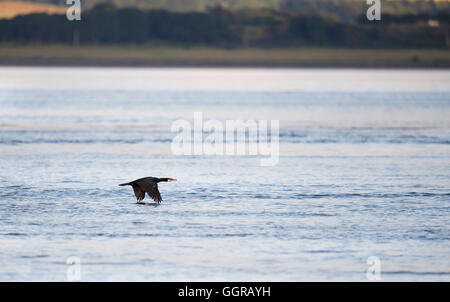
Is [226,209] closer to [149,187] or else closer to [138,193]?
[149,187]

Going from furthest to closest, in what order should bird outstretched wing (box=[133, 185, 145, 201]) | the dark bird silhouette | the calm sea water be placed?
1. bird outstretched wing (box=[133, 185, 145, 201])
2. the dark bird silhouette
3. the calm sea water

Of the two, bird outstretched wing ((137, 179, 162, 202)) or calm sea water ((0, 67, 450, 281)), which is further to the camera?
bird outstretched wing ((137, 179, 162, 202))

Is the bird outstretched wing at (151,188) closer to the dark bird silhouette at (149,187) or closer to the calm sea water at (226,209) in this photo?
the dark bird silhouette at (149,187)

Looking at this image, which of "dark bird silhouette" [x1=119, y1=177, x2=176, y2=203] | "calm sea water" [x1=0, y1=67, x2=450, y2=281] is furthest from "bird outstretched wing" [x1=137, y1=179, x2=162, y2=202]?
"calm sea water" [x1=0, y1=67, x2=450, y2=281]

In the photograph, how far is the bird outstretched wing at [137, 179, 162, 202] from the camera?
23.2 meters

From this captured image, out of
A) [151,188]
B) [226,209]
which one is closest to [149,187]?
[151,188]

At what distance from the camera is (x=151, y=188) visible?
23.2m

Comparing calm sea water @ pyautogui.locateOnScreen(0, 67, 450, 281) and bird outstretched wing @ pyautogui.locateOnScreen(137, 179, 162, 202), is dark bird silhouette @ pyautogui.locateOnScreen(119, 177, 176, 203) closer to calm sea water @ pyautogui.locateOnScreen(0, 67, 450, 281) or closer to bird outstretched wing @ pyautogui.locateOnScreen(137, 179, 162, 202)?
bird outstretched wing @ pyautogui.locateOnScreen(137, 179, 162, 202)

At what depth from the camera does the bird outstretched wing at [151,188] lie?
2316 cm

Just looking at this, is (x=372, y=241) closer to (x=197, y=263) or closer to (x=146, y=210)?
(x=197, y=263)

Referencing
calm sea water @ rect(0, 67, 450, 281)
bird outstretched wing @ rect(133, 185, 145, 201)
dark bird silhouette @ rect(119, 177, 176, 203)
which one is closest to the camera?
calm sea water @ rect(0, 67, 450, 281)

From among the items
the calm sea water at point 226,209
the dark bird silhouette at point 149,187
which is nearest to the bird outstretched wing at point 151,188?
the dark bird silhouette at point 149,187

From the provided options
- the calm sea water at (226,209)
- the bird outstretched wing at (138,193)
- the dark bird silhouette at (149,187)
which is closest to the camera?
the calm sea water at (226,209)
